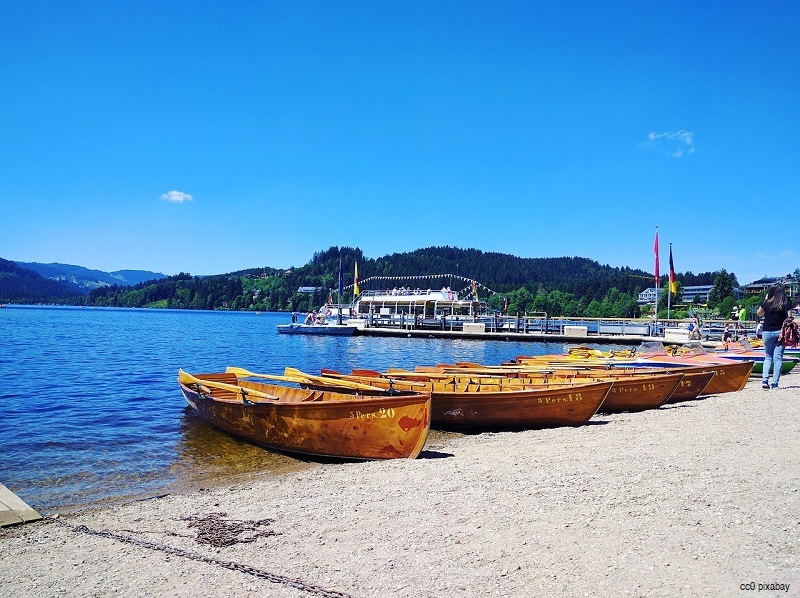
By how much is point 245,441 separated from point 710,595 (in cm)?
993

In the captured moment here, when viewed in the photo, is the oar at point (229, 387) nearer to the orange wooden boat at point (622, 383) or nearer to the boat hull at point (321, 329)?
the orange wooden boat at point (622, 383)

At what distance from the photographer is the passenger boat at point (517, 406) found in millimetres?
12734

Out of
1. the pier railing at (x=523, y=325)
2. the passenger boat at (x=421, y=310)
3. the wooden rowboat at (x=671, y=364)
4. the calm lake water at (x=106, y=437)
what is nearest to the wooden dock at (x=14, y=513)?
the calm lake water at (x=106, y=437)

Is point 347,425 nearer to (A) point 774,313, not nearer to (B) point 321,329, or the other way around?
(A) point 774,313

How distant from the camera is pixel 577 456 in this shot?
9250mm

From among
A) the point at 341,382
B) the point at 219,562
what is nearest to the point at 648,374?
the point at 341,382

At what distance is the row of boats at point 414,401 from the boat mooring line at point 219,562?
4.19m

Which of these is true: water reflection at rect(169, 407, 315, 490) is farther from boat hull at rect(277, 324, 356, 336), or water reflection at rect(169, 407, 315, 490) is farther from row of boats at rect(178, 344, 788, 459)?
boat hull at rect(277, 324, 356, 336)

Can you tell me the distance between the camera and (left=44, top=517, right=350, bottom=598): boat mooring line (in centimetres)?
466

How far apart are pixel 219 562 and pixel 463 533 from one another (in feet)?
8.07

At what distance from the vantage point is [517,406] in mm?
12766

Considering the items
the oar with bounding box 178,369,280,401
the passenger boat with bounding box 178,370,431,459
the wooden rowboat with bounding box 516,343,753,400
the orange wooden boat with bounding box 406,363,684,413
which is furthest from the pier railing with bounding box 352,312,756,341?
the passenger boat with bounding box 178,370,431,459

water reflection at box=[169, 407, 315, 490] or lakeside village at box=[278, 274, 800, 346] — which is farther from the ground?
lakeside village at box=[278, 274, 800, 346]

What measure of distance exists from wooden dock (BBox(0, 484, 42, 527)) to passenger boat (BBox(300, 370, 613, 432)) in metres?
6.68
